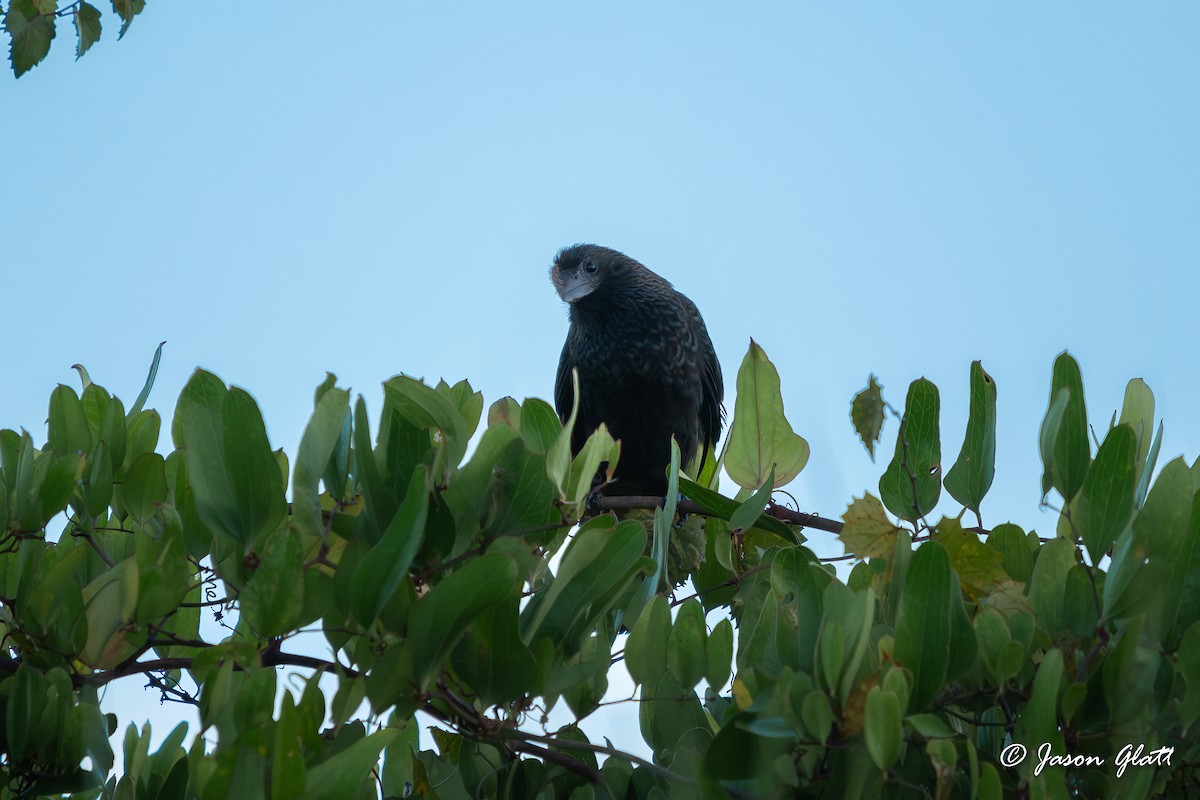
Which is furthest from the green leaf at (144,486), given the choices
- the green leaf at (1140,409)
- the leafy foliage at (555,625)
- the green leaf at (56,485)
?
the green leaf at (1140,409)

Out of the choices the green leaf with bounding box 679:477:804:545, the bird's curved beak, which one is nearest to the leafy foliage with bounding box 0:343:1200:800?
the green leaf with bounding box 679:477:804:545

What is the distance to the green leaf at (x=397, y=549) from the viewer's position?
112cm

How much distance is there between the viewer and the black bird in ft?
14.2

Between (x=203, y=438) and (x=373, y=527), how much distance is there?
0.22 m

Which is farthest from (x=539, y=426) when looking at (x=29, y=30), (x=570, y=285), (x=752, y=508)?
(x=570, y=285)

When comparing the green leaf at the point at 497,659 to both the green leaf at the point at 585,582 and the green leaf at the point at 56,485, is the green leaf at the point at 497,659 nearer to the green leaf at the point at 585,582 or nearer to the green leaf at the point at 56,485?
the green leaf at the point at 585,582

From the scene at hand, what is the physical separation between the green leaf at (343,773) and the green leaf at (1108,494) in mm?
813

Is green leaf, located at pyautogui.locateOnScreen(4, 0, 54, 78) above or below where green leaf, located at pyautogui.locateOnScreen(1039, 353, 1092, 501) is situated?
above

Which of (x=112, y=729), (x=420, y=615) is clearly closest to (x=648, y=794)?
(x=420, y=615)

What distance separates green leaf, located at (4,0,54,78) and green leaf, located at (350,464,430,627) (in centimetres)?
162

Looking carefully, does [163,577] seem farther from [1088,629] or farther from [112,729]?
[1088,629]

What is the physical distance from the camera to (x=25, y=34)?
2189 millimetres

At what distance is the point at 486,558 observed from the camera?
3.64ft

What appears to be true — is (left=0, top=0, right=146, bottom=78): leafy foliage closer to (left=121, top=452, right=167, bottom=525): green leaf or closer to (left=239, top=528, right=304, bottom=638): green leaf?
(left=121, top=452, right=167, bottom=525): green leaf
